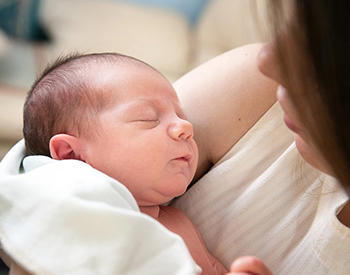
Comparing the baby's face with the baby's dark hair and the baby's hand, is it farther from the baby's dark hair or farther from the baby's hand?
the baby's hand

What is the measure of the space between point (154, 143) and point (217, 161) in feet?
0.75

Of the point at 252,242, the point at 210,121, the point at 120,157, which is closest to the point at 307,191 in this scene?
the point at 252,242

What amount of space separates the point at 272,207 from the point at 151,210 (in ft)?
0.81

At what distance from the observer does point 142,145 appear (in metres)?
0.79

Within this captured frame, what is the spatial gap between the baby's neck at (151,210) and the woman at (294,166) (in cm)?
11

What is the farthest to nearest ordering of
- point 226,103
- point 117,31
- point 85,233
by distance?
1. point 117,31
2. point 226,103
3. point 85,233

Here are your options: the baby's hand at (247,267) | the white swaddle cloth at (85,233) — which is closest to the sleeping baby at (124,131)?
the white swaddle cloth at (85,233)

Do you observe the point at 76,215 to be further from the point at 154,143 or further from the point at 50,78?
the point at 50,78

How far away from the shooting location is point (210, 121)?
3.11 ft

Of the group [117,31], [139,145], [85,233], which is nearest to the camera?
[85,233]

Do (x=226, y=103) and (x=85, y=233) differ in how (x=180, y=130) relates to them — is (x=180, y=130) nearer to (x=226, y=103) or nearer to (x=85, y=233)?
(x=226, y=103)

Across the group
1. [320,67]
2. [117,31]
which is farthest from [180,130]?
[117,31]

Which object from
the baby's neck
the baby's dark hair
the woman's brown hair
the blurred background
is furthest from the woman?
the blurred background

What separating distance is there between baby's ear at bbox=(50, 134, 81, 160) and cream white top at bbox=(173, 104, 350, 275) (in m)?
0.28
